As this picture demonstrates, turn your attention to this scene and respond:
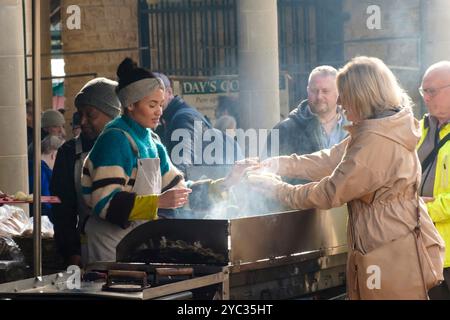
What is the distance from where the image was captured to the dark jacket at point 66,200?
6648mm

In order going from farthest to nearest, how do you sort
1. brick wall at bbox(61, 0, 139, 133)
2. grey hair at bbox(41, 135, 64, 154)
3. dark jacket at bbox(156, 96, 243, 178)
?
brick wall at bbox(61, 0, 139, 133)
grey hair at bbox(41, 135, 64, 154)
dark jacket at bbox(156, 96, 243, 178)

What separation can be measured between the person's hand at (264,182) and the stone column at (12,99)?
5.02 m

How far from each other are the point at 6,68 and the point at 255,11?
137 inches

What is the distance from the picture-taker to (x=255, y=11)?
13.0 meters

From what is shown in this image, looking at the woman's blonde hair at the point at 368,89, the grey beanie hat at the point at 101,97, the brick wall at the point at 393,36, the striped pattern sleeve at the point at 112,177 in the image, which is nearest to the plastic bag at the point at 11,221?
the grey beanie hat at the point at 101,97

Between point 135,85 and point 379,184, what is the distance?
1.41m

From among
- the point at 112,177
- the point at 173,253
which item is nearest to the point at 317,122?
the point at 112,177

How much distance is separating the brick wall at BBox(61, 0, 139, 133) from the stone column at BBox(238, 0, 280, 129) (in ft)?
19.7

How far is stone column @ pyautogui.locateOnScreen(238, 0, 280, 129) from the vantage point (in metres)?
13.0

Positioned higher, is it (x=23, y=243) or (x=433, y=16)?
(x=433, y=16)

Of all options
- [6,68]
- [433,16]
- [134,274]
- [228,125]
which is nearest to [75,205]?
[134,274]

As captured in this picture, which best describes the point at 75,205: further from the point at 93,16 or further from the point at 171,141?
the point at 93,16

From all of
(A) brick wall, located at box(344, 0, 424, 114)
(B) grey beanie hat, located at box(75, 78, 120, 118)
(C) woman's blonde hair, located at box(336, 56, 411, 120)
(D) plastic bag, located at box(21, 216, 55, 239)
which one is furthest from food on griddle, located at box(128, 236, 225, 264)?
(A) brick wall, located at box(344, 0, 424, 114)

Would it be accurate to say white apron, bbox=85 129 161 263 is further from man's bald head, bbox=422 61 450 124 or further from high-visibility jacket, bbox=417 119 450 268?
man's bald head, bbox=422 61 450 124
